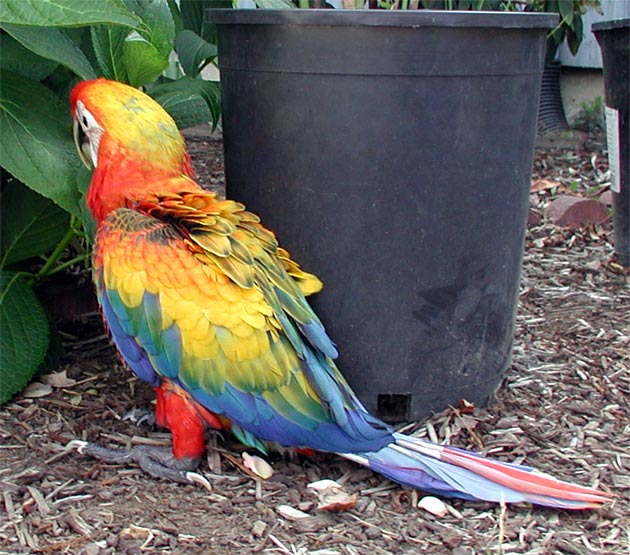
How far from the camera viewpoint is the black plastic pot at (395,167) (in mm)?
2211

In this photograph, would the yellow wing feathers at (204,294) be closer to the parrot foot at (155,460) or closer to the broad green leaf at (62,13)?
the parrot foot at (155,460)

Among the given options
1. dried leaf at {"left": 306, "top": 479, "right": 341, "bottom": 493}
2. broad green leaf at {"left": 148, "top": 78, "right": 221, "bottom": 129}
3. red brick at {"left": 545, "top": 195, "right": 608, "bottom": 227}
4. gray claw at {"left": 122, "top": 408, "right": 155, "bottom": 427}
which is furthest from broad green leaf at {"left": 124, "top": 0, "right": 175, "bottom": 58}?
red brick at {"left": 545, "top": 195, "right": 608, "bottom": 227}

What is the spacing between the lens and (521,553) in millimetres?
2033

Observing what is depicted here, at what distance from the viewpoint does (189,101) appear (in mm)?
2664

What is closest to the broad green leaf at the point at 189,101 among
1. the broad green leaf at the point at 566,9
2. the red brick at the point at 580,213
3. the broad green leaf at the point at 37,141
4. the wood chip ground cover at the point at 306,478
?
the broad green leaf at the point at 37,141

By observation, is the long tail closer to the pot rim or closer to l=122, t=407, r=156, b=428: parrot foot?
l=122, t=407, r=156, b=428: parrot foot

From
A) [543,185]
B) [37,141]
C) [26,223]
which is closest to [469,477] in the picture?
[37,141]

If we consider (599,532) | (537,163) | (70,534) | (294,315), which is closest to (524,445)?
(599,532)

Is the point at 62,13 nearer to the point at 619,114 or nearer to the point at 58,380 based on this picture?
the point at 58,380

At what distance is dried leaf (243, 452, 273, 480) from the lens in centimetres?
230

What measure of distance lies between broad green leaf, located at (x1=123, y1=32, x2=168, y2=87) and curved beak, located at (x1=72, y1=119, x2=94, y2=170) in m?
0.22

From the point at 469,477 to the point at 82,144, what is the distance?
4.34 feet

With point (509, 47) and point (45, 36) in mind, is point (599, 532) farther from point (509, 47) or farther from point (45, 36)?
point (45, 36)

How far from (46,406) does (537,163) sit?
3.94 m
